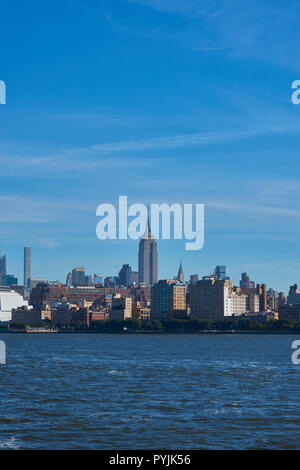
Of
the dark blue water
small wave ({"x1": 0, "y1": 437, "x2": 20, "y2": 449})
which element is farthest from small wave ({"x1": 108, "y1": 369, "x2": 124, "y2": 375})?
small wave ({"x1": 0, "y1": 437, "x2": 20, "y2": 449})

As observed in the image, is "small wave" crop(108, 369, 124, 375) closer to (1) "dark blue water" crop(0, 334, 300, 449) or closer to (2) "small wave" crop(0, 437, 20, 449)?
(1) "dark blue water" crop(0, 334, 300, 449)

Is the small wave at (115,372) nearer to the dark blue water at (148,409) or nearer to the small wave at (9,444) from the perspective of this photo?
the dark blue water at (148,409)

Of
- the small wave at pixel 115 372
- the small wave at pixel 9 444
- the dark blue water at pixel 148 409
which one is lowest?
the small wave at pixel 115 372

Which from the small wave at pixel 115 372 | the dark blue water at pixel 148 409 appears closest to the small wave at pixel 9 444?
the dark blue water at pixel 148 409

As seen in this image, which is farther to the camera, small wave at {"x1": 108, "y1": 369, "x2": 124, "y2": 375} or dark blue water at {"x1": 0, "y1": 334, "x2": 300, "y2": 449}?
small wave at {"x1": 108, "y1": 369, "x2": 124, "y2": 375}

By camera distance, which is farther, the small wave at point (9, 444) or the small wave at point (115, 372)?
the small wave at point (115, 372)

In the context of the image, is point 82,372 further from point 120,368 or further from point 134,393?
point 134,393

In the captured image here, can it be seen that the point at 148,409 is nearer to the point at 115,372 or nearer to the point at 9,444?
the point at 9,444

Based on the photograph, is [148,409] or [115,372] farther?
[115,372]

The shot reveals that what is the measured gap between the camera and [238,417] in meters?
33.6

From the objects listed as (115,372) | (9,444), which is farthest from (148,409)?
(115,372)
